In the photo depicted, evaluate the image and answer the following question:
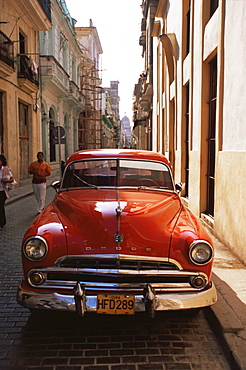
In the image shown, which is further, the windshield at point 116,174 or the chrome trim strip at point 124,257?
the windshield at point 116,174

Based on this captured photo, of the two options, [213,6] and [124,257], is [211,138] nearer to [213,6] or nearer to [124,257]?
[213,6]

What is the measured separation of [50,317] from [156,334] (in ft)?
3.57

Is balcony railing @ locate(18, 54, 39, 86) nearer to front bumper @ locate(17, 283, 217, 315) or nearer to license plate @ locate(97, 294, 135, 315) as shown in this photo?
front bumper @ locate(17, 283, 217, 315)

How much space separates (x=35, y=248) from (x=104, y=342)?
3.43ft

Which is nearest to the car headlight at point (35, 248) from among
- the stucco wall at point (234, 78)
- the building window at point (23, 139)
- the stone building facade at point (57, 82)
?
the stucco wall at point (234, 78)

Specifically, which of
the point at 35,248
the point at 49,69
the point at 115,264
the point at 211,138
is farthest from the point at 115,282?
the point at 49,69

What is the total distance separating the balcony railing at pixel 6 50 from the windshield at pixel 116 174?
9.77 meters

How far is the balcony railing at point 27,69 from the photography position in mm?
15703

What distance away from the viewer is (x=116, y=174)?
4.72m

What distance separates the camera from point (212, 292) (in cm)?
328

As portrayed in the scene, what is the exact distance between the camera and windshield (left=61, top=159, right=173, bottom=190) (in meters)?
4.71

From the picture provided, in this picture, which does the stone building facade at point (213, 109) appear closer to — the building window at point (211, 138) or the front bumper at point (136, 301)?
the building window at point (211, 138)

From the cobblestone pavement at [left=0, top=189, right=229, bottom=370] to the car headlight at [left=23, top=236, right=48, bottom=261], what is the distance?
0.74 metres

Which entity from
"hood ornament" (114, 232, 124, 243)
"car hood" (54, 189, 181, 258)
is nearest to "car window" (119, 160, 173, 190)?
"car hood" (54, 189, 181, 258)
